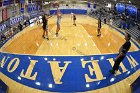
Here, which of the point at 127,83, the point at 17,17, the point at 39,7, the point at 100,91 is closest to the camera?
the point at 100,91

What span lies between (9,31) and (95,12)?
25.2 m

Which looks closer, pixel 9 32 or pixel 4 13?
pixel 9 32

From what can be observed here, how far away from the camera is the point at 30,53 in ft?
37.4

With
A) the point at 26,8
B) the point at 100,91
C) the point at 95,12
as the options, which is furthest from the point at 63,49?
the point at 95,12

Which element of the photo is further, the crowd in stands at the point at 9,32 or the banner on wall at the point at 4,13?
the banner on wall at the point at 4,13

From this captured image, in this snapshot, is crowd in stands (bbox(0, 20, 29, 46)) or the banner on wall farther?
the banner on wall

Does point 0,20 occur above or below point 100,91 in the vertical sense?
above

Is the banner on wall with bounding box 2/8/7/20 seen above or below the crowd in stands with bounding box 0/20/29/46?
above

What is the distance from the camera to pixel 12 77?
809 centimetres

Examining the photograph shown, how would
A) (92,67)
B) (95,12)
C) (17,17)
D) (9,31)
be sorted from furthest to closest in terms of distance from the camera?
(95,12), (17,17), (9,31), (92,67)

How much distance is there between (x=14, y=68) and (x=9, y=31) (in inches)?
452

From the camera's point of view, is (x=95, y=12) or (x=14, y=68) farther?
(x=95, y=12)

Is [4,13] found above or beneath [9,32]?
above

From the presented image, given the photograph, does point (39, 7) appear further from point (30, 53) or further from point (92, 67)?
point (92, 67)
